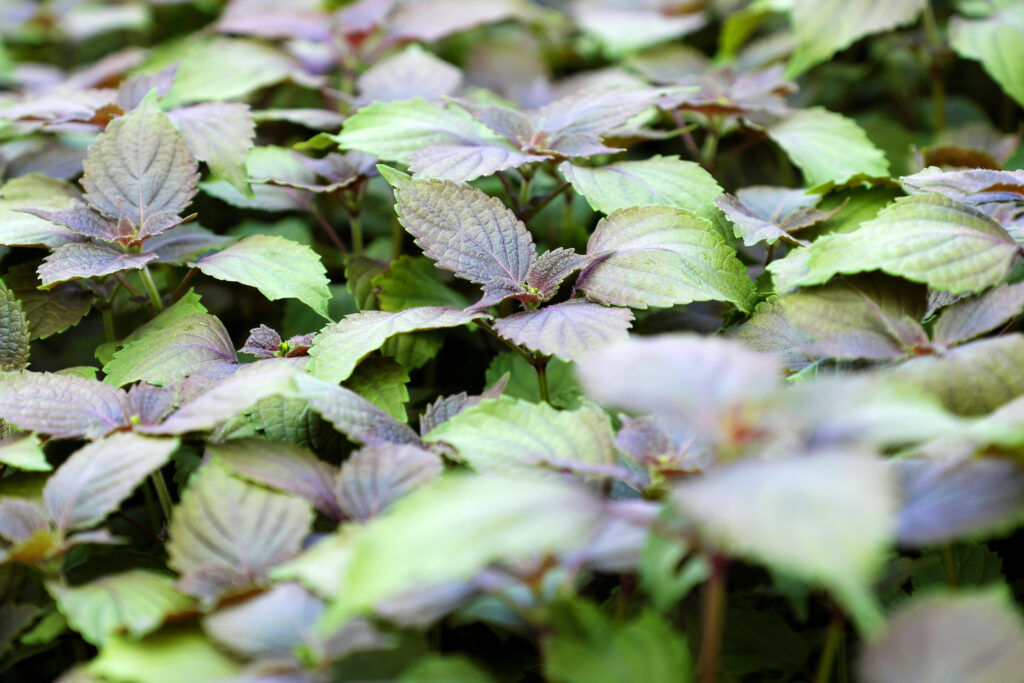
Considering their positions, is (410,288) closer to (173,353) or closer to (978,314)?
(173,353)

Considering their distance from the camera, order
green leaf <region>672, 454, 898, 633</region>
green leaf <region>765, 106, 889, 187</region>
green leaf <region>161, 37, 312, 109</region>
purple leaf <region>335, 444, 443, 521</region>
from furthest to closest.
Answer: green leaf <region>161, 37, 312, 109</region> → green leaf <region>765, 106, 889, 187</region> → purple leaf <region>335, 444, 443, 521</region> → green leaf <region>672, 454, 898, 633</region>

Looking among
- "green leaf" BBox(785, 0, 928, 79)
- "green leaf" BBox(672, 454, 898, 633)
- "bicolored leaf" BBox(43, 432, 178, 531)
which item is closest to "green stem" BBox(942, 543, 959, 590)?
"green leaf" BBox(672, 454, 898, 633)

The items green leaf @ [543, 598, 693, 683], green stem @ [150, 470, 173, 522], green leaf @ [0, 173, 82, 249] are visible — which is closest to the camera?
green leaf @ [543, 598, 693, 683]

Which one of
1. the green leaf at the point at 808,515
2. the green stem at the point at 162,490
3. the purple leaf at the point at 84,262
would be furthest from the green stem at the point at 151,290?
the green leaf at the point at 808,515

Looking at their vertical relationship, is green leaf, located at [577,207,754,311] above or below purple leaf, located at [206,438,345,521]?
above

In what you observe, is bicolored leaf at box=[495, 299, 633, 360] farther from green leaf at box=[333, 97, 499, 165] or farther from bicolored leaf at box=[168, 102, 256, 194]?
bicolored leaf at box=[168, 102, 256, 194]

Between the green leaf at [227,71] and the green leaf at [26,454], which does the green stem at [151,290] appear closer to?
the green leaf at [26,454]

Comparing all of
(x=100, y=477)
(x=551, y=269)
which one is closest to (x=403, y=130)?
(x=551, y=269)
